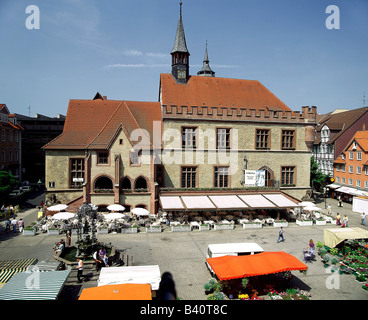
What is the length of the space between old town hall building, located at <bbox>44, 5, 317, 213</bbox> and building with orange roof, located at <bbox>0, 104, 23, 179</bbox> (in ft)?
65.0


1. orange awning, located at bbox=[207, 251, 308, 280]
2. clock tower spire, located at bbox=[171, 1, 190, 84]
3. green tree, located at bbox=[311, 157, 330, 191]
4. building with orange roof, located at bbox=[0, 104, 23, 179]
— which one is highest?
clock tower spire, located at bbox=[171, 1, 190, 84]

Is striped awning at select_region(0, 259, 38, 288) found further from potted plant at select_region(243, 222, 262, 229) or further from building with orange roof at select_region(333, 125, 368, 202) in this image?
building with orange roof at select_region(333, 125, 368, 202)

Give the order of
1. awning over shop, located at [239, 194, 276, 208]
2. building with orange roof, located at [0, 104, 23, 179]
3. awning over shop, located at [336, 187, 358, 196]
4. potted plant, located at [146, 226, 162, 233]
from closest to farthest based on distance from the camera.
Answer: potted plant, located at [146, 226, 162, 233] < awning over shop, located at [239, 194, 276, 208] < awning over shop, located at [336, 187, 358, 196] < building with orange roof, located at [0, 104, 23, 179]

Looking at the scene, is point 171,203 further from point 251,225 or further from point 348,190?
point 348,190

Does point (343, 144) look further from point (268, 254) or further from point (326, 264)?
point (268, 254)

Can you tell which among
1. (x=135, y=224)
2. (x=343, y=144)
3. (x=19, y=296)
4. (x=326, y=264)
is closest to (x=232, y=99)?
(x=135, y=224)

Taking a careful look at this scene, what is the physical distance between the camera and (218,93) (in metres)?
38.2

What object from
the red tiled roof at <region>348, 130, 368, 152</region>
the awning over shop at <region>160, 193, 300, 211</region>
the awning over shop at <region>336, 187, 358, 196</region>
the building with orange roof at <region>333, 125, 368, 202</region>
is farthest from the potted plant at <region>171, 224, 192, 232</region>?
the red tiled roof at <region>348, 130, 368, 152</region>

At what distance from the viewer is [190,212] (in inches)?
1240

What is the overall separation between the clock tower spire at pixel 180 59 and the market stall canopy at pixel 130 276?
93.6ft

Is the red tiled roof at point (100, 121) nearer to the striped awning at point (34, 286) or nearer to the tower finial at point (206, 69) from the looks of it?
the striped awning at point (34, 286)

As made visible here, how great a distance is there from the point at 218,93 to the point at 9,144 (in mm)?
37905

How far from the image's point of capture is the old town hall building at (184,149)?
1254 inches

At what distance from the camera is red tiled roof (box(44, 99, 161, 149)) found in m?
33.1
